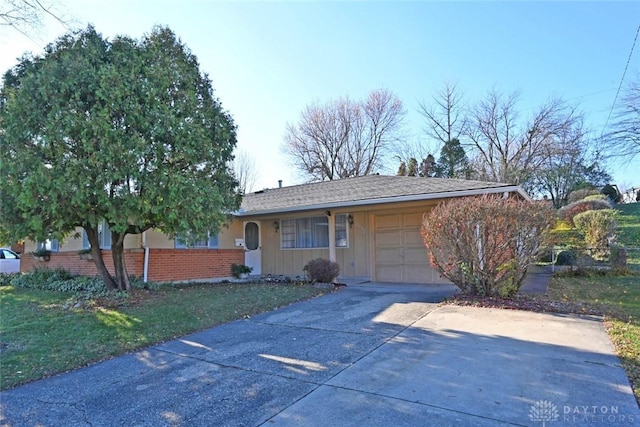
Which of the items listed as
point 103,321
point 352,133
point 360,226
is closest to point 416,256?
point 360,226

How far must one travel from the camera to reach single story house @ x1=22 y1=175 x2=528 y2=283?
10.7 meters

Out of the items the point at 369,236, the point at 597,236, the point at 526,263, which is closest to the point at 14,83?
the point at 369,236

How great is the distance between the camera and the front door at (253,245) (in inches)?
537

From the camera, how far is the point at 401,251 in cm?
1123

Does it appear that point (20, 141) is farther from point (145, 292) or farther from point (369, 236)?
point (369, 236)

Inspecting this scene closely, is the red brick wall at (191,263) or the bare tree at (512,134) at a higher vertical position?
the bare tree at (512,134)

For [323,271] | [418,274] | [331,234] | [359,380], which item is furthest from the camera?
[331,234]

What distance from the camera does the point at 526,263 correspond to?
717 cm

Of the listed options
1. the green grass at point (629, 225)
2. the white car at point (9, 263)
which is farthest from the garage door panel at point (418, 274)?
the white car at point (9, 263)

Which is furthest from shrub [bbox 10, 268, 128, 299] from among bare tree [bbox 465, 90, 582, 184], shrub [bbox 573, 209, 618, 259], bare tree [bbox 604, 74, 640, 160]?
bare tree [bbox 465, 90, 582, 184]

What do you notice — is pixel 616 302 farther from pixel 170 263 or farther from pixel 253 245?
pixel 170 263

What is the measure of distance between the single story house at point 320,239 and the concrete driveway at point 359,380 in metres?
4.78

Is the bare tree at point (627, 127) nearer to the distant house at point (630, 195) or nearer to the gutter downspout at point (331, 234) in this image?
the distant house at point (630, 195)

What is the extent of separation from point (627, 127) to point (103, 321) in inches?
938
